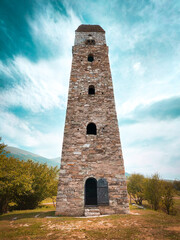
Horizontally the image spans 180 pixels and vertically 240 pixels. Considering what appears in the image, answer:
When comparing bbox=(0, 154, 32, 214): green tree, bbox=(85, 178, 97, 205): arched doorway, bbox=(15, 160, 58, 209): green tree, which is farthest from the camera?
bbox=(15, 160, 58, 209): green tree

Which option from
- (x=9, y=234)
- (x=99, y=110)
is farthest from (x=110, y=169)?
(x=9, y=234)

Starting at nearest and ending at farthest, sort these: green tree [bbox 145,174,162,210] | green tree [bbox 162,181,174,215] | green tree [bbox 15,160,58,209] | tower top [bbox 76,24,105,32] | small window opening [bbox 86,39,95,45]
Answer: green tree [bbox 15,160,58,209] → green tree [bbox 162,181,174,215] → green tree [bbox 145,174,162,210] → small window opening [bbox 86,39,95,45] → tower top [bbox 76,24,105,32]

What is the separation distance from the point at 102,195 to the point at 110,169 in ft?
5.27

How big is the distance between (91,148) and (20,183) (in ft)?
19.7

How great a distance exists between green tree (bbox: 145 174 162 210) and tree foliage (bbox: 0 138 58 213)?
1100 centimetres

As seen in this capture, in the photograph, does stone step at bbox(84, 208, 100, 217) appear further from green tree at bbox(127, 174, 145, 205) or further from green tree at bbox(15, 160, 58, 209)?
green tree at bbox(127, 174, 145, 205)

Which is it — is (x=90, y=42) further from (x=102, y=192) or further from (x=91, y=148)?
(x=102, y=192)

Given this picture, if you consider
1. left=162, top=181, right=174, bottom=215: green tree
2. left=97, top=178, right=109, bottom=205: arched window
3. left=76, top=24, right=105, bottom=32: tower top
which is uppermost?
left=76, top=24, right=105, bottom=32: tower top

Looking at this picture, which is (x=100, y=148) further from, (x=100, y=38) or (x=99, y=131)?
(x=100, y=38)

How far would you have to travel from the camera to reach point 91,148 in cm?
871

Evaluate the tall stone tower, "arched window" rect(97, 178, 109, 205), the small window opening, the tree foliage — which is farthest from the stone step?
the small window opening

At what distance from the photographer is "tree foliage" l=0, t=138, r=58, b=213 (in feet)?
28.5

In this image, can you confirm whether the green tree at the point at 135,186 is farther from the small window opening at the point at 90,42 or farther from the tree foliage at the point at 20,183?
the small window opening at the point at 90,42

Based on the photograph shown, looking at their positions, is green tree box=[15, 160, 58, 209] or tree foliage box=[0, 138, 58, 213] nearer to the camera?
tree foliage box=[0, 138, 58, 213]
